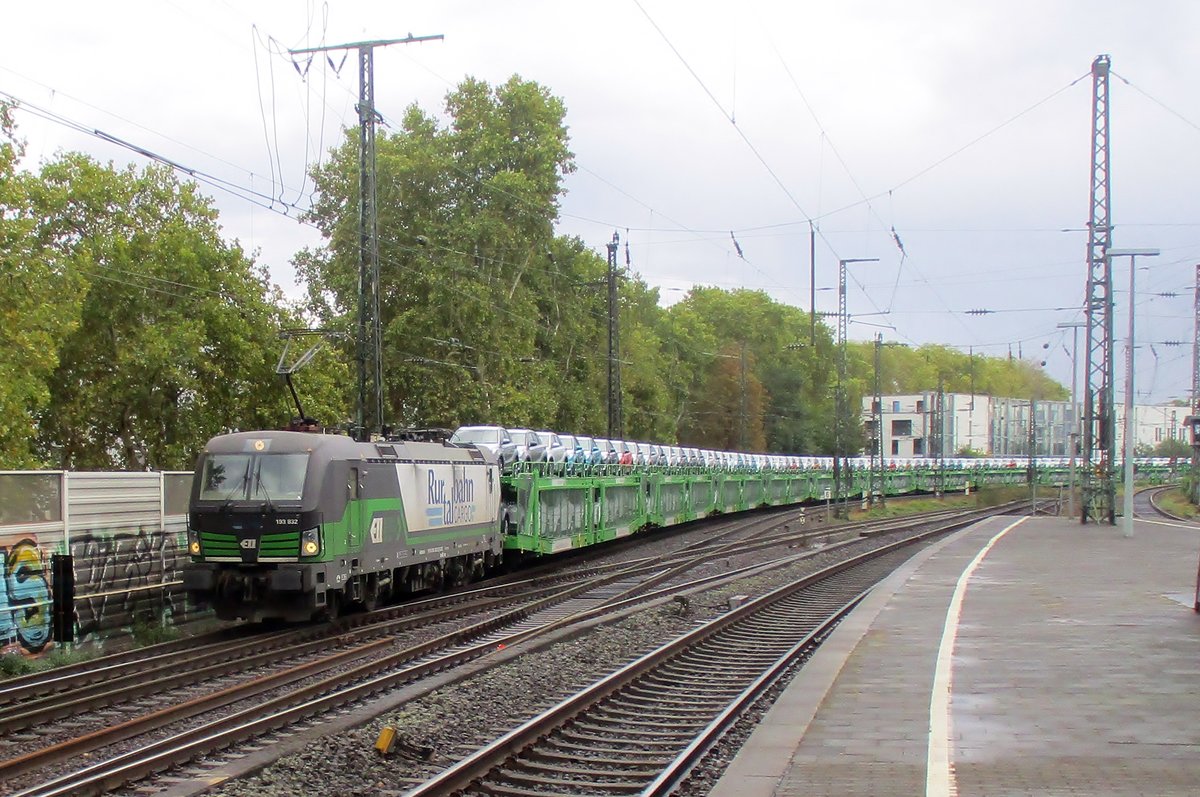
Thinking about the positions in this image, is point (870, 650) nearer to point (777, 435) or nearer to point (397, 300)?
point (397, 300)

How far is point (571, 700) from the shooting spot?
11070mm

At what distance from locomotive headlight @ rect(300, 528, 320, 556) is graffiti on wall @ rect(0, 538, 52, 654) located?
3.30 m

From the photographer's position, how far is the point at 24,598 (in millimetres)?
14766

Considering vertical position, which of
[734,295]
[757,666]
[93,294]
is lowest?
[757,666]

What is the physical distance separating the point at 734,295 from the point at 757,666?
105687 millimetres

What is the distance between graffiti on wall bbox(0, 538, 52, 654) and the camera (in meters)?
14.5

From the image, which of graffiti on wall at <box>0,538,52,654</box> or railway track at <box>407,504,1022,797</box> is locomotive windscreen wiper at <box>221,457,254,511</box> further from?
railway track at <box>407,504,1022,797</box>

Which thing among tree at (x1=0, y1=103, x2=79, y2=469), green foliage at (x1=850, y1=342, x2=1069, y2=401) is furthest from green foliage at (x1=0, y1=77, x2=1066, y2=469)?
green foliage at (x1=850, y1=342, x2=1069, y2=401)

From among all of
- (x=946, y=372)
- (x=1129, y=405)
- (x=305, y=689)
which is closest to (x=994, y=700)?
(x=305, y=689)

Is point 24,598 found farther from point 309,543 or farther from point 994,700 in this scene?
point 994,700

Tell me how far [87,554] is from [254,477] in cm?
249

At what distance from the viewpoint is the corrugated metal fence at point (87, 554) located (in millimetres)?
14805

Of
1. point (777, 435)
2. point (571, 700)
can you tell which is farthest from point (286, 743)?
point (777, 435)

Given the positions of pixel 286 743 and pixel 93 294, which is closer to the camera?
pixel 286 743
